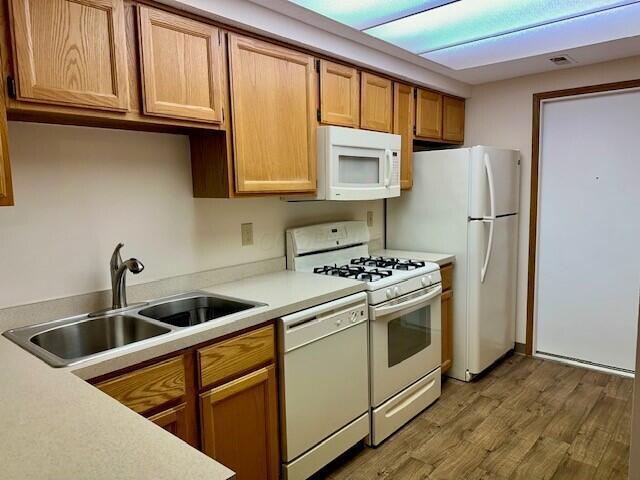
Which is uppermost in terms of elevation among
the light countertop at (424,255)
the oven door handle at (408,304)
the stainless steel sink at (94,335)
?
the light countertop at (424,255)

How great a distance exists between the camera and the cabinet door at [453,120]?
350cm

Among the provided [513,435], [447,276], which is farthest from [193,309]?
[513,435]

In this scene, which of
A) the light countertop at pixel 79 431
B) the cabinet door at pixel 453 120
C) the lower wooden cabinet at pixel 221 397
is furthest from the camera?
the cabinet door at pixel 453 120

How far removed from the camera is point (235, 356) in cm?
173

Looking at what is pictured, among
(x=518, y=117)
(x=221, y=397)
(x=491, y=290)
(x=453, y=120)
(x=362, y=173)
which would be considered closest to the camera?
(x=221, y=397)

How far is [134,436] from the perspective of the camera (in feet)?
2.83

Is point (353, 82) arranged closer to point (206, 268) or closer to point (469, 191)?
point (469, 191)

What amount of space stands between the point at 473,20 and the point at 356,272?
1.44 metres

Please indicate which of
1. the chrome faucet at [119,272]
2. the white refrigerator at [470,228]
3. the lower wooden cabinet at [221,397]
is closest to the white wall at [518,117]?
the white refrigerator at [470,228]

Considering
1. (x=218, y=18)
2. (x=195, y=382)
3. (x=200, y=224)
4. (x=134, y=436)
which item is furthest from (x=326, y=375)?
(x=218, y=18)

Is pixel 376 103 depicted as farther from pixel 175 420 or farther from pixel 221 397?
pixel 175 420

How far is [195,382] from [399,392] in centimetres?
133

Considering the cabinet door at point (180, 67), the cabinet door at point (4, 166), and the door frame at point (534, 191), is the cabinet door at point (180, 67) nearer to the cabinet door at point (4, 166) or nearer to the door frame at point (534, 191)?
the cabinet door at point (4, 166)

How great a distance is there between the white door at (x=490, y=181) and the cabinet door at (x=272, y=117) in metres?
1.19
